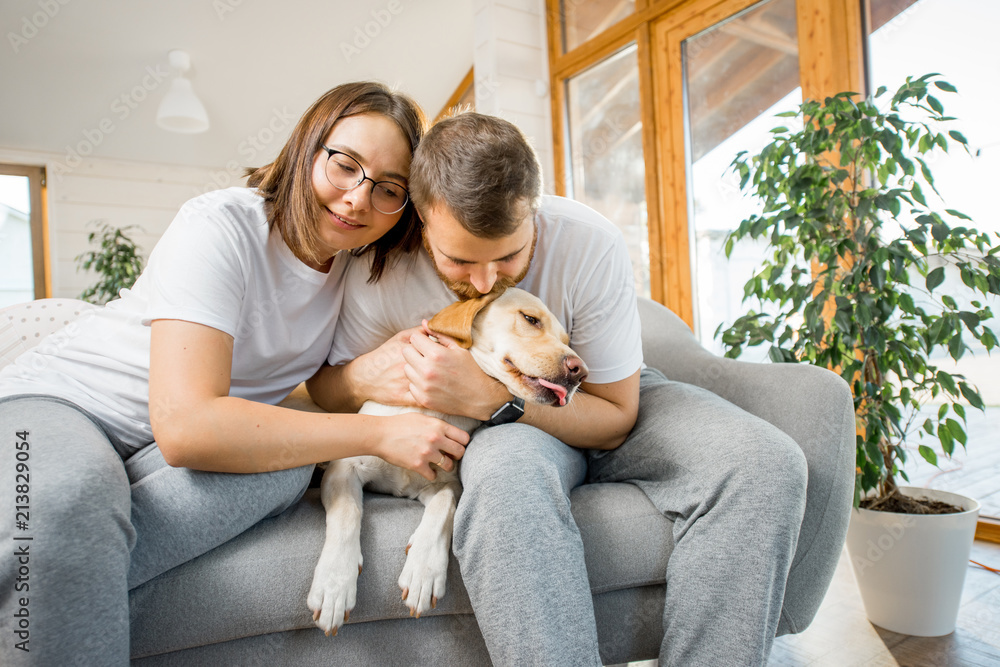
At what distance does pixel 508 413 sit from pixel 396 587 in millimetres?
377

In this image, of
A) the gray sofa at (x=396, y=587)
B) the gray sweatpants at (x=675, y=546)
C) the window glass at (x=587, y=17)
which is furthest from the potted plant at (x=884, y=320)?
the window glass at (x=587, y=17)

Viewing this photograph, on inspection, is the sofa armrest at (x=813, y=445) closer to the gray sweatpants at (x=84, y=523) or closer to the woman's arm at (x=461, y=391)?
the woman's arm at (x=461, y=391)

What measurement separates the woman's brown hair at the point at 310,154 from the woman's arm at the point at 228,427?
0.83ft

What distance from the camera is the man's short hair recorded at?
40.1 inches

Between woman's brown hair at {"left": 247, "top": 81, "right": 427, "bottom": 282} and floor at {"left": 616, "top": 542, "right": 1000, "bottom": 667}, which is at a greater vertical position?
woman's brown hair at {"left": 247, "top": 81, "right": 427, "bottom": 282}

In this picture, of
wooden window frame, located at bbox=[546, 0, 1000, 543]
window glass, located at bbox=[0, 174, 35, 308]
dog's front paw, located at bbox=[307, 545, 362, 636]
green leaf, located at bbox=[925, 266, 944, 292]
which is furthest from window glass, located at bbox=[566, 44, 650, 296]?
window glass, located at bbox=[0, 174, 35, 308]

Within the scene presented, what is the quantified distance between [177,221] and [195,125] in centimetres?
345

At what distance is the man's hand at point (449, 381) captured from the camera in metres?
1.20

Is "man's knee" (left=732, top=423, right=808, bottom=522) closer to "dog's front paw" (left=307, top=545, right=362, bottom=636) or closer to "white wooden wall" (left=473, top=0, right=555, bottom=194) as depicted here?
"dog's front paw" (left=307, top=545, right=362, bottom=636)

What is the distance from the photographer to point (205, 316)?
102 cm

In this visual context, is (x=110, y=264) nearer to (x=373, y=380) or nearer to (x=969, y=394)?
(x=373, y=380)

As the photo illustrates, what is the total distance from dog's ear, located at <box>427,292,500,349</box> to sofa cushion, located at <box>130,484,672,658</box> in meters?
0.35

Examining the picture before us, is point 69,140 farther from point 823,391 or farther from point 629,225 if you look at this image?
point 823,391

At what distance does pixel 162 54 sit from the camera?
412cm
